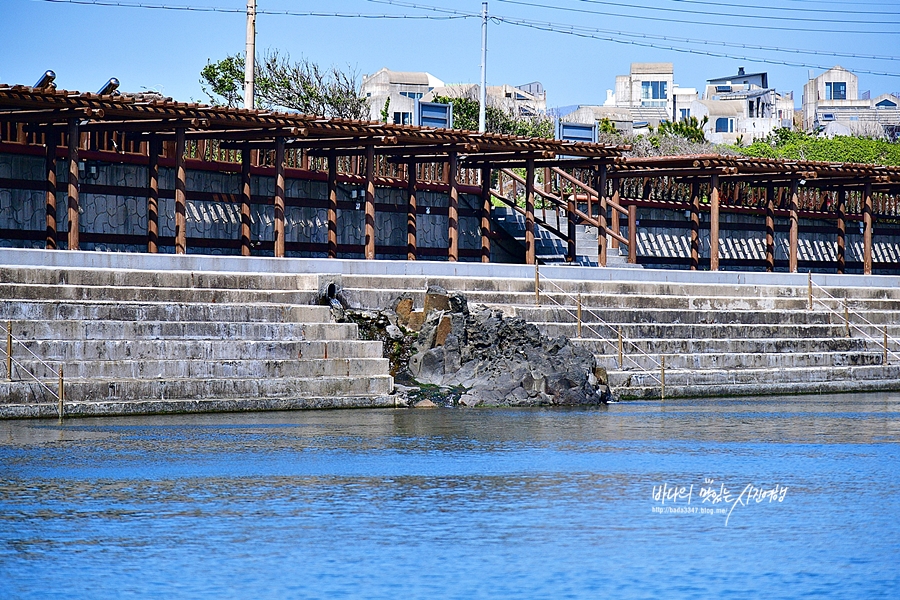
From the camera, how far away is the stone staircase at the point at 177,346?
17766mm

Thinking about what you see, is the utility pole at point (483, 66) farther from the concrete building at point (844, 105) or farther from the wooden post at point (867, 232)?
the concrete building at point (844, 105)

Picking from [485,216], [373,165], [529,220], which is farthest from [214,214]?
[529,220]

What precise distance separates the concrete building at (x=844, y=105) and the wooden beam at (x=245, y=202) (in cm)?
8042

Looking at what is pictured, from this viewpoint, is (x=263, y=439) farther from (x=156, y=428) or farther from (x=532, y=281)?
(x=532, y=281)

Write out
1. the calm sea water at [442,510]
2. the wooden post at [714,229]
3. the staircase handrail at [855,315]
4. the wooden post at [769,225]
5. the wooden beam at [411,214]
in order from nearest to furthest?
1. the calm sea water at [442,510]
2. the staircase handrail at [855,315]
3. the wooden beam at [411,214]
4. the wooden post at [714,229]
5. the wooden post at [769,225]

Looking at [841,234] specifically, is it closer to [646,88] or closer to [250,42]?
[250,42]

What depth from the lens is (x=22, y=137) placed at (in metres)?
25.4

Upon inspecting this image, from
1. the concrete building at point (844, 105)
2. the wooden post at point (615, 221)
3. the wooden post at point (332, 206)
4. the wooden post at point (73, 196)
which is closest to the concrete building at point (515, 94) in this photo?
the concrete building at point (844, 105)

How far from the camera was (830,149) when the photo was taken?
70.6 meters

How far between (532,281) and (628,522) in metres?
14.6

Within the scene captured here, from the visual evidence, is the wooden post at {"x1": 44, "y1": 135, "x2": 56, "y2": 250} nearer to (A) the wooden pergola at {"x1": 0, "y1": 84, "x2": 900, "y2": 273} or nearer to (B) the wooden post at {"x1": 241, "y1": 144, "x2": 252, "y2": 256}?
(A) the wooden pergola at {"x1": 0, "y1": 84, "x2": 900, "y2": 273}

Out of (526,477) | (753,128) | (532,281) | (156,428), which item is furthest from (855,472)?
(753,128)

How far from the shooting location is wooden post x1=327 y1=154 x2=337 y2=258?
28.5 meters

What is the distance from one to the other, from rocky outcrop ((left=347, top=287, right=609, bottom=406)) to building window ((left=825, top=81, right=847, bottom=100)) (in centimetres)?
12431
